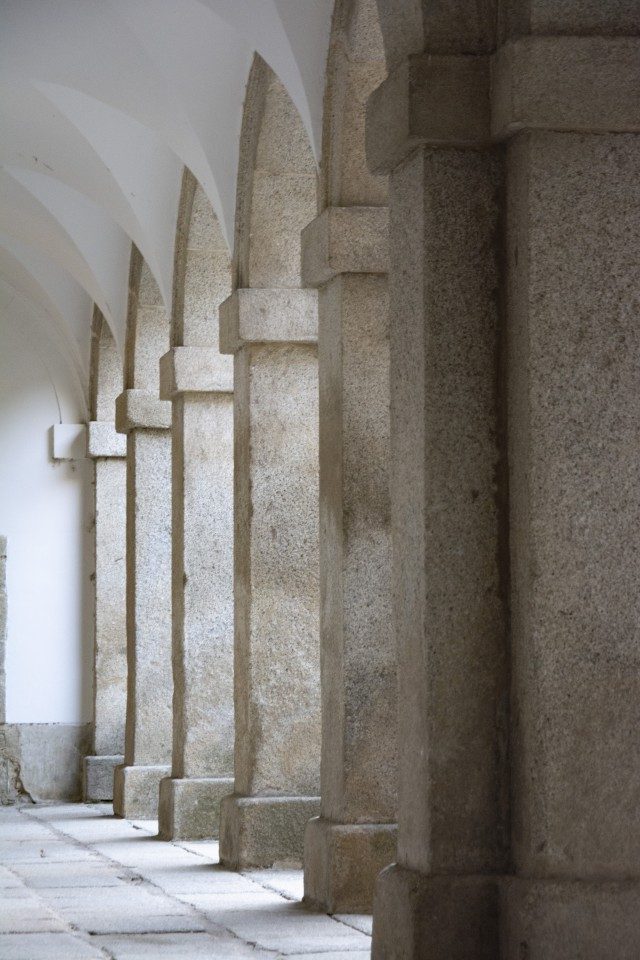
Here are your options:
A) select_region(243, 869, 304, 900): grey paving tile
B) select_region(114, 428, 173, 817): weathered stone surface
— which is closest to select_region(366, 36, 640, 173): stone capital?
select_region(243, 869, 304, 900): grey paving tile

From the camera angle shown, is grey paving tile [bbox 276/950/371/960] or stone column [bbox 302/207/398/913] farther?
stone column [bbox 302/207/398/913]

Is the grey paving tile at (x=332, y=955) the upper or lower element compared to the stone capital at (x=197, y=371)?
lower

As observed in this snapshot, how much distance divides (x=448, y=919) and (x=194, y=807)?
5473 millimetres

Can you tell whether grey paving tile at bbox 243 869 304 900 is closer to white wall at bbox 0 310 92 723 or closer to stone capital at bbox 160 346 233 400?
stone capital at bbox 160 346 233 400

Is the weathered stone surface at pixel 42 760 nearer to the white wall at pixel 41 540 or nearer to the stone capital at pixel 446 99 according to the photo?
the white wall at pixel 41 540

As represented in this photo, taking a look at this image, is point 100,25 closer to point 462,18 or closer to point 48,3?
point 48,3

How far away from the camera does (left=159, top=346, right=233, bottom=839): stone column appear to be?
32.7ft

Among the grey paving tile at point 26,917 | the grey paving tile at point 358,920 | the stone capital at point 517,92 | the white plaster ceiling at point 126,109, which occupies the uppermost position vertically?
the white plaster ceiling at point 126,109

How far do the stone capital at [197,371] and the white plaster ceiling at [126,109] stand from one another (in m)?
0.71

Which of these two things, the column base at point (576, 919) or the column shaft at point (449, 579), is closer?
the column base at point (576, 919)

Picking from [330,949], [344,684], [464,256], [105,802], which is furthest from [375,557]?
[105,802]

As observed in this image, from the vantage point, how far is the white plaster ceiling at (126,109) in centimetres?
788

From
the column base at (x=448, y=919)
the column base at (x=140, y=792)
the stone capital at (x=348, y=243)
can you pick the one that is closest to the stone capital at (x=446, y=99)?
the stone capital at (x=348, y=243)

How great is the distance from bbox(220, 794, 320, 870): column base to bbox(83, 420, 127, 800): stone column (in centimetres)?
594
